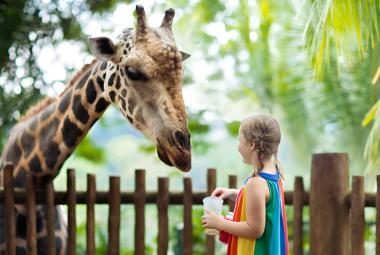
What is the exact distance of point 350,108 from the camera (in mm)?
10586

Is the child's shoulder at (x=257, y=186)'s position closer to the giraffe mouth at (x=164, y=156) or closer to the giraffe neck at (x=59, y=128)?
the giraffe mouth at (x=164, y=156)

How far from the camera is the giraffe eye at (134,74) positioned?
3857mm

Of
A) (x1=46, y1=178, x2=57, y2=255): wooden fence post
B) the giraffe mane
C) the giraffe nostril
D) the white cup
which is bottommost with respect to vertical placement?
(x1=46, y1=178, x2=57, y2=255): wooden fence post

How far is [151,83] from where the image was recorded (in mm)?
3844

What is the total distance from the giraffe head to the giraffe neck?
157 mm

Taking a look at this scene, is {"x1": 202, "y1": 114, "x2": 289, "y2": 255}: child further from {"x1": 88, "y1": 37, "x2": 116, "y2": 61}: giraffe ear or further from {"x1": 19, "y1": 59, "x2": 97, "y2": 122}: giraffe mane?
{"x1": 19, "y1": 59, "x2": 97, "y2": 122}: giraffe mane

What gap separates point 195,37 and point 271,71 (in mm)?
2430

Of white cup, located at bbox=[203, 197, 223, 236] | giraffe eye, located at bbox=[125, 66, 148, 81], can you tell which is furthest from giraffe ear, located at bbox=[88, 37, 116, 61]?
white cup, located at bbox=[203, 197, 223, 236]

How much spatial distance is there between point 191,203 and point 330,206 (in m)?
0.93

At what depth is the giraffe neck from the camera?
4254mm

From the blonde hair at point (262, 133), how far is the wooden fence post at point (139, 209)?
1774 millimetres

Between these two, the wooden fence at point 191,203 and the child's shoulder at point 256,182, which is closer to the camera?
the child's shoulder at point 256,182

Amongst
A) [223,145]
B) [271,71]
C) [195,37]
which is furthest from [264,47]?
[223,145]

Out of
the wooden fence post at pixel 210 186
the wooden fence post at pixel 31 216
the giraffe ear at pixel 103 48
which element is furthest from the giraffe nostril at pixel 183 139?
the wooden fence post at pixel 31 216
